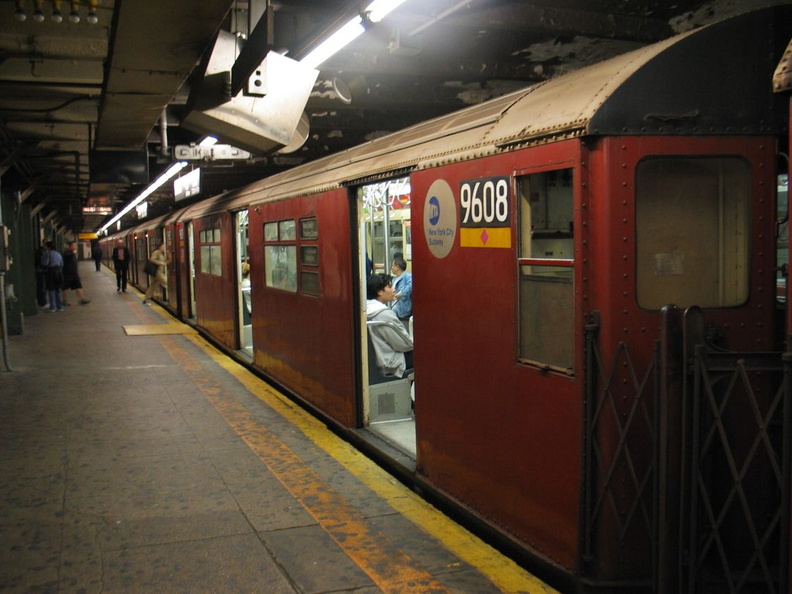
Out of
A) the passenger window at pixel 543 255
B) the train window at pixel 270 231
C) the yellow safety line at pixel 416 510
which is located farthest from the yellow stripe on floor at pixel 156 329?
the passenger window at pixel 543 255

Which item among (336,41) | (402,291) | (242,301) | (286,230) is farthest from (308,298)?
(242,301)

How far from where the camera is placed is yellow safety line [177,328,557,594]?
3.66 metres

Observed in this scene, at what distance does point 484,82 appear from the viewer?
8.61 m

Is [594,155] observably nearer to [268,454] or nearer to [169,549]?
[169,549]

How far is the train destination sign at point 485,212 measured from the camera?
367 centimetres

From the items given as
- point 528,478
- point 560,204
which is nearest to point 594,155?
point 560,204

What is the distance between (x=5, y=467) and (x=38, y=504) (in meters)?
0.97

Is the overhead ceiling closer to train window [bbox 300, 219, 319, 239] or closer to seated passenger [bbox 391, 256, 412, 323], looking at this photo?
train window [bbox 300, 219, 319, 239]

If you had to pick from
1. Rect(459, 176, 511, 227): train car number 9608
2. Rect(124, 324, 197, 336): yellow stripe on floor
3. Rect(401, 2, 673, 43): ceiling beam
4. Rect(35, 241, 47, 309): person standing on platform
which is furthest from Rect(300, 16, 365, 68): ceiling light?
Rect(35, 241, 47, 309): person standing on platform

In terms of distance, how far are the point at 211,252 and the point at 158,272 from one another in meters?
8.12

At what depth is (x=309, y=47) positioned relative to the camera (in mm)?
5422

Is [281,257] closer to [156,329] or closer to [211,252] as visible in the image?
[211,252]

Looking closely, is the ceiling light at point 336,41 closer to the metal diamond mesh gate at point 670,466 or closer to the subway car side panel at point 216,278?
the metal diamond mesh gate at point 670,466

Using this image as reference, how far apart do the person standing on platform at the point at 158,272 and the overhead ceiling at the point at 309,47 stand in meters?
7.24
